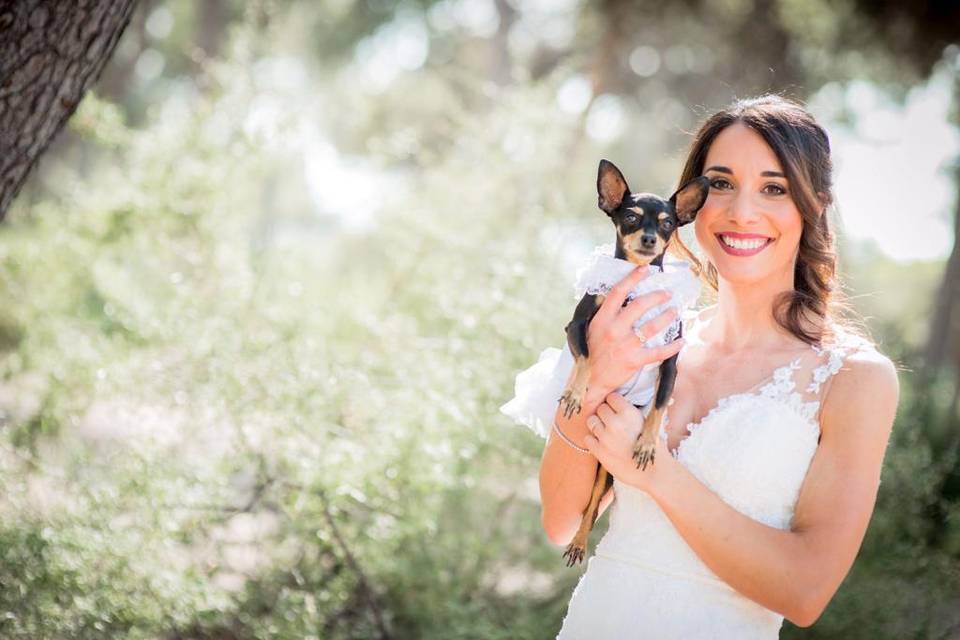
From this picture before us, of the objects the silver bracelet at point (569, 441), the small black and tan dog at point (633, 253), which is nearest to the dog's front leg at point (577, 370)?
the small black and tan dog at point (633, 253)

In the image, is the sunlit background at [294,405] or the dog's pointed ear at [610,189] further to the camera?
the sunlit background at [294,405]

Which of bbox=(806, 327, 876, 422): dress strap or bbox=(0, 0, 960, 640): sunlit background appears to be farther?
bbox=(0, 0, 960, 640): sunlit background

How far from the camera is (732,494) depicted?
205 cm

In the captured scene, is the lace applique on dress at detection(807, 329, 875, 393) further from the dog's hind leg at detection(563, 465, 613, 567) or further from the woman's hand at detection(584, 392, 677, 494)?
the dog's hind leg at detection(563, 465, 613, 567)

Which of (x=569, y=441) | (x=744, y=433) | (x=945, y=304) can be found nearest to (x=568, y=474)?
(x=569, y=441)

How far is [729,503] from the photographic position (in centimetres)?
205

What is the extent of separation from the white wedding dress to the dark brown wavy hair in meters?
0.17

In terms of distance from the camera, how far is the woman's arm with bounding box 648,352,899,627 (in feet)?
6.20

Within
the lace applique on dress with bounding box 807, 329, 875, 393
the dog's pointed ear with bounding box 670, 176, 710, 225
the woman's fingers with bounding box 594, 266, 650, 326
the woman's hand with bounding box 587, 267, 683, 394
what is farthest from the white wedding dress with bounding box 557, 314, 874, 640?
the dog's pointed ear with bounding box 670, 176, 710, 225

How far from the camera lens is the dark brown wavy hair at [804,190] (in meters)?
2.21

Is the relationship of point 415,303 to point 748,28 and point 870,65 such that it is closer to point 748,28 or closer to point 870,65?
point 748,28

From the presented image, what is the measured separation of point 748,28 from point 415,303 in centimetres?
668

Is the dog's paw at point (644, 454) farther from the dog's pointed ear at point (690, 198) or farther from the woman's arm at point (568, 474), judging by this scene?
the dog's pointed ear at point (690, 198)

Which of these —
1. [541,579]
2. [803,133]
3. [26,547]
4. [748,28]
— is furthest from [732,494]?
[748,28]
